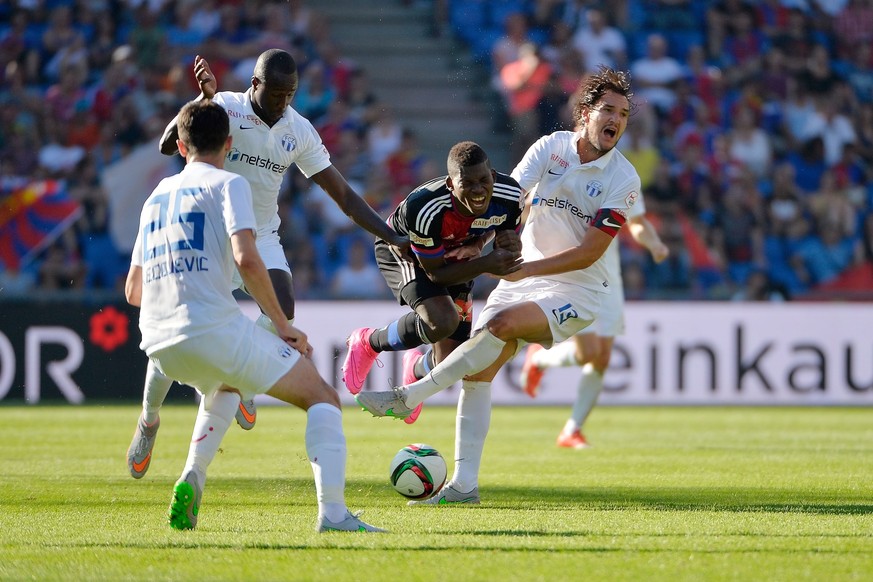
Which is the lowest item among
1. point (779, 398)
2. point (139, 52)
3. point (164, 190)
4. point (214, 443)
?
point (779, 398)

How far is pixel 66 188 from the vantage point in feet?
56.5

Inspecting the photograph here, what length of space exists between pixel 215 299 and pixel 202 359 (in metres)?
0.26

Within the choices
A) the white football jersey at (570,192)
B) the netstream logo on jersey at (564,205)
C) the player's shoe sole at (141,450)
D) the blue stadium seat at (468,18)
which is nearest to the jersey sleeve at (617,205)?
the white football jersey at (570,192)

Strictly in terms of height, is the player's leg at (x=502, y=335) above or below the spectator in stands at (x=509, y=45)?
below

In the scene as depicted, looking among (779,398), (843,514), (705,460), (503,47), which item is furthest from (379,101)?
(843,514)

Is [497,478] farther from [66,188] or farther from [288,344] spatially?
[66,188]

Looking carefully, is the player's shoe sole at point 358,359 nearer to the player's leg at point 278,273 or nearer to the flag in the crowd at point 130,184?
the player's leg at point 278,273

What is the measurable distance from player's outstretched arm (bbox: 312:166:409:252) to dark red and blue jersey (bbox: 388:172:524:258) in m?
0.32

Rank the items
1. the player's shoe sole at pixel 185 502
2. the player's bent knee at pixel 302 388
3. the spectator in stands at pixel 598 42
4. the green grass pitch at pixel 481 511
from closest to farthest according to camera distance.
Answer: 1. the green grass pitch at pixel 481 511
2. the player's bent knee at pixel 302 388
3. the player's shoe sole at pixel 185 502
4. the spectator in stands at pixel 598 42

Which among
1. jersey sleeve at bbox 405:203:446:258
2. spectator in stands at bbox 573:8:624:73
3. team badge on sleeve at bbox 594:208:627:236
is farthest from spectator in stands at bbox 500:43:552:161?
jersey sleeve at bbox 405:203:446:258

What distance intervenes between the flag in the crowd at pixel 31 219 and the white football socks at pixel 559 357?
297 inches

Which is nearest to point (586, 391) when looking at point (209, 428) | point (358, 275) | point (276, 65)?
point (276, 65)

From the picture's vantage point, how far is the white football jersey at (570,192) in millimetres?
7758

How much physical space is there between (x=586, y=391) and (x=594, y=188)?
3.65m
